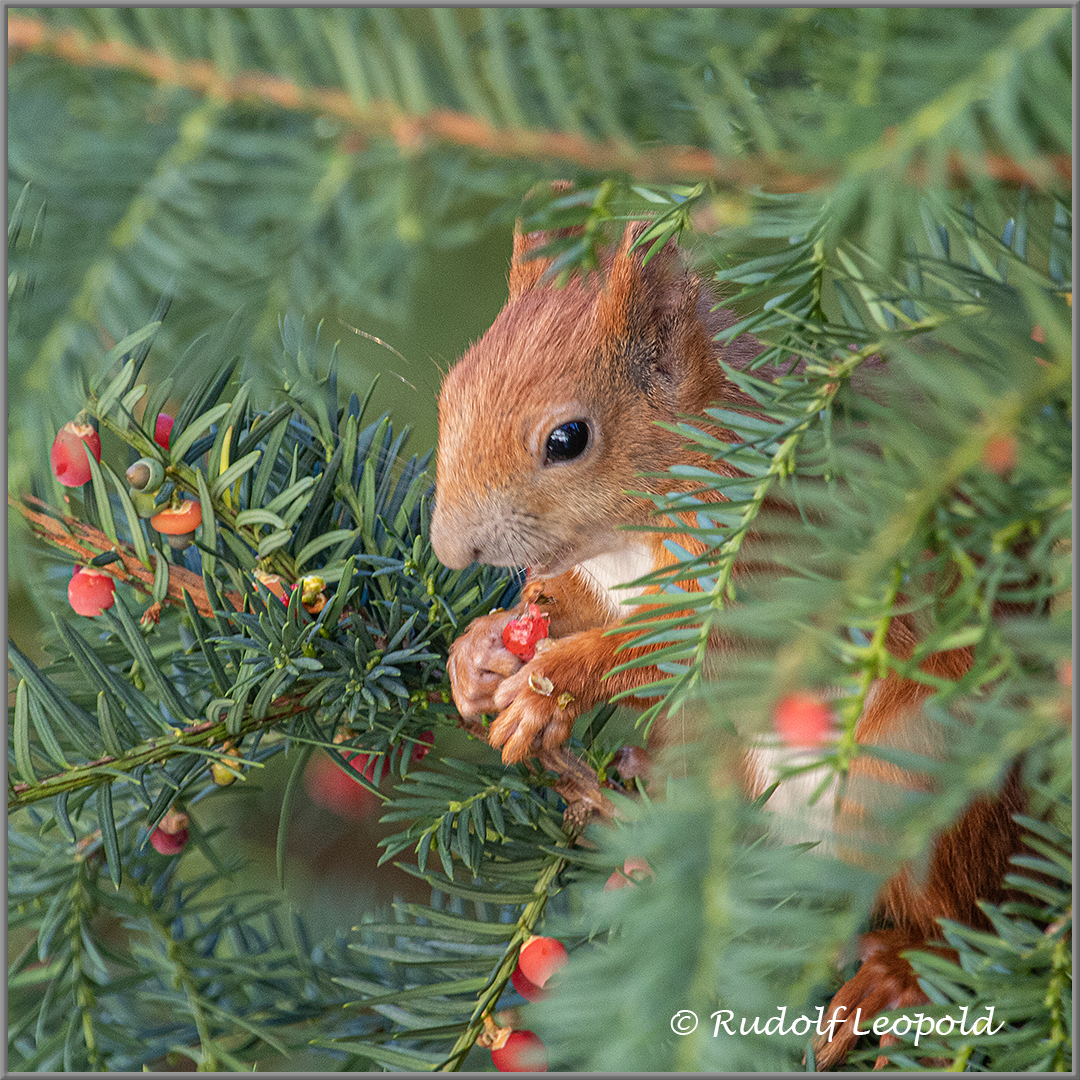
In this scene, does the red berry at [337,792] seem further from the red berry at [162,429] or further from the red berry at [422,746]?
the red berry at [162,429]

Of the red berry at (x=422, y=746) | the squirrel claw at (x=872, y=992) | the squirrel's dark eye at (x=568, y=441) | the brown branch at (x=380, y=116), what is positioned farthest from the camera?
the squirrel's dark eye at (x=568, y=441)

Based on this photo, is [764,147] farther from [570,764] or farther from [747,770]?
[747,770]

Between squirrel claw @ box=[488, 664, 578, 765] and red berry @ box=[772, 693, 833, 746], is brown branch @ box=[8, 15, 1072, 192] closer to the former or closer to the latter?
red berry @ box=[772, 693, 833, 746]

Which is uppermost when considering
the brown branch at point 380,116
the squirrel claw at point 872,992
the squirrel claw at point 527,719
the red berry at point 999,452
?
the brown branch at point 380,116

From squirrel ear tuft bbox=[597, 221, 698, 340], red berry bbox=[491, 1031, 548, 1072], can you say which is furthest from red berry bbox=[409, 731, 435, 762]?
squirrel ear tuft bbox=[597, 221, 698, 340]

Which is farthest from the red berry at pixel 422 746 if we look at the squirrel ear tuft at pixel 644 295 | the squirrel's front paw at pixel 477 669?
the squirrel ear tuft at pixel 644 295

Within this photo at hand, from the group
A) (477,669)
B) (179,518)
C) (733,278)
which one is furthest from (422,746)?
(733,278)

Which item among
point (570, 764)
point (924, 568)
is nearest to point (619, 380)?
point (570, 764)
